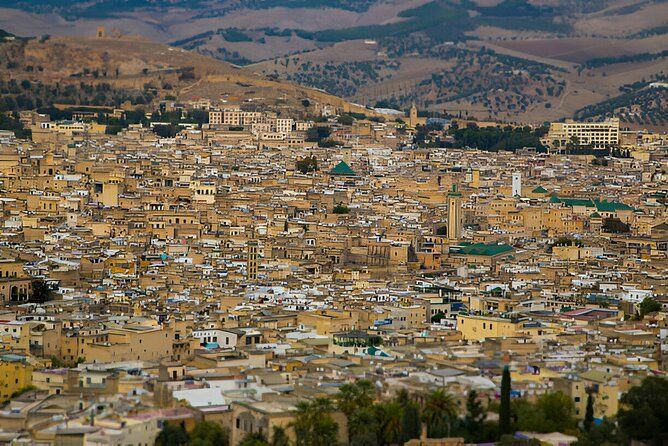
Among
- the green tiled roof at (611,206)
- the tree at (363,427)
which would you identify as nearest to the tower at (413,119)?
the green tiled roof at (611,206)

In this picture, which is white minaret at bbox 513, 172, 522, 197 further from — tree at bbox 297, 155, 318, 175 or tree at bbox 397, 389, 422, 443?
tree at bbox 397, 389, 422, 443

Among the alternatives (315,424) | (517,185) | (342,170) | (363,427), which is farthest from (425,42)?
(315,424)

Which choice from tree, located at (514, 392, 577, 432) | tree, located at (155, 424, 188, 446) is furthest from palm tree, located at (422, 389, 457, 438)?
tree, located at (155, 424, 188, 446)

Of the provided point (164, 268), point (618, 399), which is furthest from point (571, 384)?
point (164, 268)

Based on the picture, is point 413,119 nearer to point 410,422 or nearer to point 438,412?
point 438,412

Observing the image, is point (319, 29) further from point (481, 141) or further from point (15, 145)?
point (15, 145)
